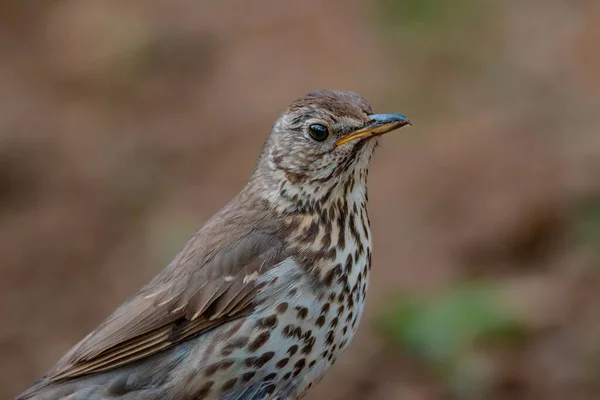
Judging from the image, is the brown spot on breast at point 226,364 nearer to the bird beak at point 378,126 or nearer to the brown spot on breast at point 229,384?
the brown spot on breast at point 229,384

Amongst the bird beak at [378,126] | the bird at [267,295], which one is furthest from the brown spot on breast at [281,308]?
the bird beak at [378,126]

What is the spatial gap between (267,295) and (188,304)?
10.4 inches

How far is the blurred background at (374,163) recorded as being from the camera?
554 centimetres

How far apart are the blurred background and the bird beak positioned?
1.98m

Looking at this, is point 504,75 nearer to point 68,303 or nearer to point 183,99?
point 183,99

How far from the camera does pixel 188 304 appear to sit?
11.9 feet

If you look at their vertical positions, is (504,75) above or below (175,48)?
below

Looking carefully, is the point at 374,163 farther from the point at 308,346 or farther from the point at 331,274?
the point at 308,346

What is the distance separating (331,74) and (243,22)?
52.8 inches

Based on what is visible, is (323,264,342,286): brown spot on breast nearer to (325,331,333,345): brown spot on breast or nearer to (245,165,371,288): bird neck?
(245,165,371,288): bird neck

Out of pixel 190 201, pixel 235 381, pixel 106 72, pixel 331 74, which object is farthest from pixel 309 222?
pixel 106 72

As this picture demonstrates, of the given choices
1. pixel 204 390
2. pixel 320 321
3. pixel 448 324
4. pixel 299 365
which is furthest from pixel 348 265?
pixel 448 324

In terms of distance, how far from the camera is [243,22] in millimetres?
8805

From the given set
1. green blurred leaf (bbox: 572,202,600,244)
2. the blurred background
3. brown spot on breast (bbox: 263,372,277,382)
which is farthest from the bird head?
green blurred leaf (bbox: 572,202,600,244)
